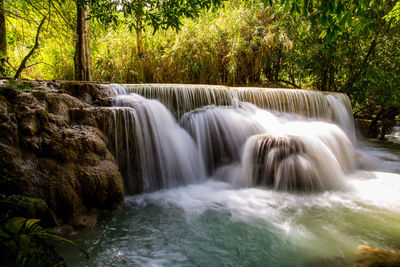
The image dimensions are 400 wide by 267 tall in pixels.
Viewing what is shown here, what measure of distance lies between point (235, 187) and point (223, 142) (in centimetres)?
132

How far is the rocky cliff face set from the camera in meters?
2.75

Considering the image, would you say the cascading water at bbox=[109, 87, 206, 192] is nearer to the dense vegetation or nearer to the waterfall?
the waterfall

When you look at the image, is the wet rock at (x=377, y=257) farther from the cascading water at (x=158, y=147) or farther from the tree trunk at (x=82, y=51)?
the tree trunk at (x=82, y=51)

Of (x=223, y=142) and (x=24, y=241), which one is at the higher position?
(x=223, y=142)

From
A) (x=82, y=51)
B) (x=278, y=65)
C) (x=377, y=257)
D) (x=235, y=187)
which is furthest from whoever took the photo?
(x=278, y=65)

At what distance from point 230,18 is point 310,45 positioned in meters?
3.57

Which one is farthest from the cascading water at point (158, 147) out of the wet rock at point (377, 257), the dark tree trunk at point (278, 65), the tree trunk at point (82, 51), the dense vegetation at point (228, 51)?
the dark tree trunk at point (278, 65)

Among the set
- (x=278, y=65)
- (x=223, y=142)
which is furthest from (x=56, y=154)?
(x=278, y=65)

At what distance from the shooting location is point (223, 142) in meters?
5.49

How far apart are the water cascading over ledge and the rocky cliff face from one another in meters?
0.70

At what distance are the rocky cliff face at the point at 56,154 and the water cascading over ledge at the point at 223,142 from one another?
27.7 inches

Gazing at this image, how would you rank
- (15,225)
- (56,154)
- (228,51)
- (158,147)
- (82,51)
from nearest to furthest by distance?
1. (15,225)
2. (56,154)
3. (158,147)
4. (82,51)
5. (228,51)

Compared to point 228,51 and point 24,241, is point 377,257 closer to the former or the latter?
point 24,241

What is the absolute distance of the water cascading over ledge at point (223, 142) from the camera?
4.37 meters
